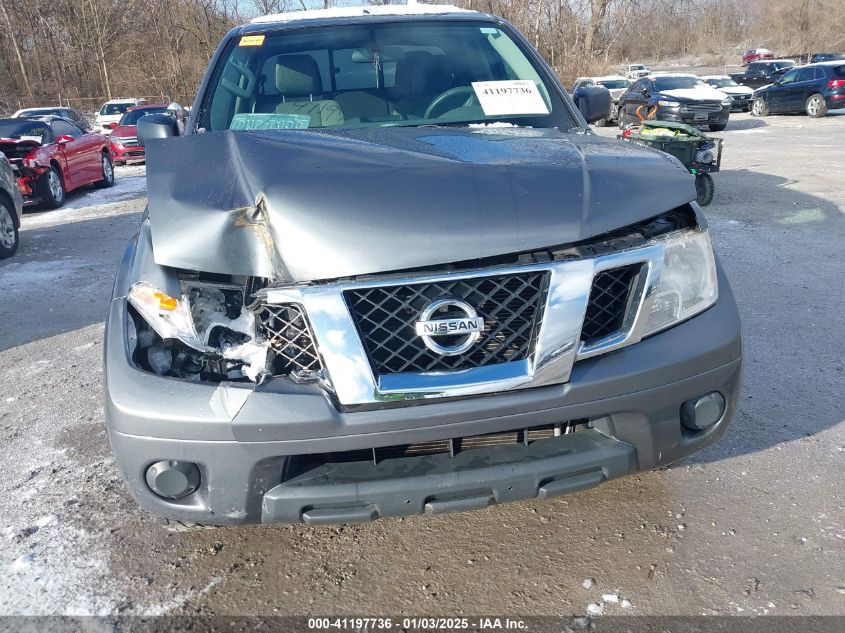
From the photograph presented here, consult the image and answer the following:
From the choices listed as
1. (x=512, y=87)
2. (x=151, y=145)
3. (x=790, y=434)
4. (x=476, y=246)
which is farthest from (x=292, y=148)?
(x=790, y=434)

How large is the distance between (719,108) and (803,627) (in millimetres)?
18664

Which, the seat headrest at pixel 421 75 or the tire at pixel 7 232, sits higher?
the seat headrest at pixel 421 75

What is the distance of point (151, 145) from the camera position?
7.92 feet

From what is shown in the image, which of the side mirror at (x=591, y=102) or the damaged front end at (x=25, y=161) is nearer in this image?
the side mirror at (x=591, y=102)

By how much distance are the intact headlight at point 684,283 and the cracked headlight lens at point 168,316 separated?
1.31 m

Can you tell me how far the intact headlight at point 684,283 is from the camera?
79.9 inches

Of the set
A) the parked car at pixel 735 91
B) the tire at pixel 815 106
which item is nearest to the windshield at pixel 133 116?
the parked car at pixel 735 91

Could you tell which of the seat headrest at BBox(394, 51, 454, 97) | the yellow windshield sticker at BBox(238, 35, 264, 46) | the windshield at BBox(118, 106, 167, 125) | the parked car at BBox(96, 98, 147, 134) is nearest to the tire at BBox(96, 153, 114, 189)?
the windshield at BBox(118, 106, 167, 125)

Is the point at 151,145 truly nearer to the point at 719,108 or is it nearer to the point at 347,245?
the point at 347,245

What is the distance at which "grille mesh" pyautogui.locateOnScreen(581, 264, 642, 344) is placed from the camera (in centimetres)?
195

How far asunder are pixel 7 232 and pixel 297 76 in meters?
5.58

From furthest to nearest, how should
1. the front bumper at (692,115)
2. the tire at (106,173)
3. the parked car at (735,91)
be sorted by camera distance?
1. the parked car at (735,91)
2. the front bumper at (692,115)
3. the tire at (106,173)

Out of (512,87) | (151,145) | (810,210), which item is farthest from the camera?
(810,210)

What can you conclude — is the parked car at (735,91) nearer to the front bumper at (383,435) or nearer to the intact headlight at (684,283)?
the intact headlight at (684,283)
